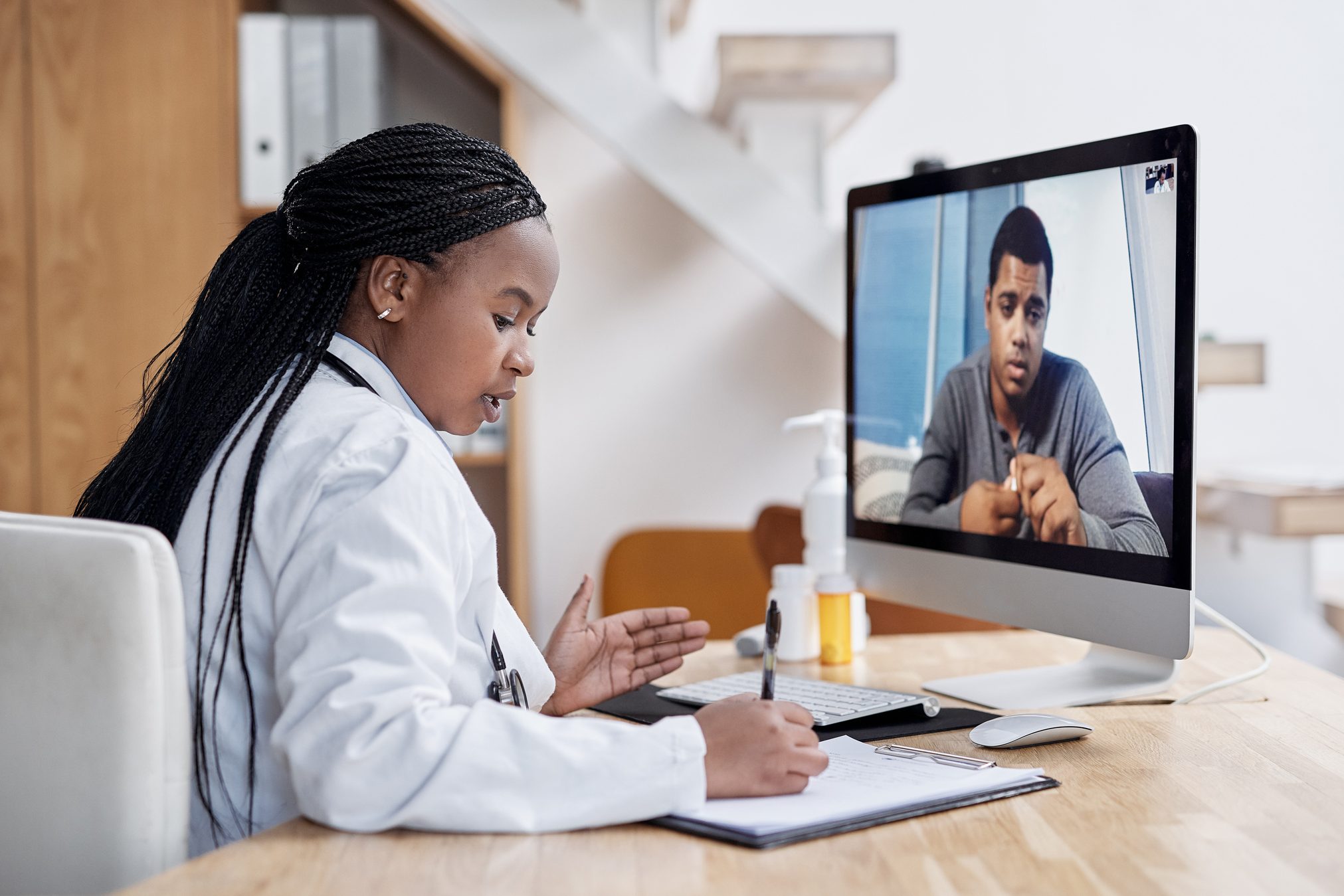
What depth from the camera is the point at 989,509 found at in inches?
49.2

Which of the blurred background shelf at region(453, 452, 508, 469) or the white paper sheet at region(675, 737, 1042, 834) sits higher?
the blurred background shelf at region(453, 452, 508, 469)

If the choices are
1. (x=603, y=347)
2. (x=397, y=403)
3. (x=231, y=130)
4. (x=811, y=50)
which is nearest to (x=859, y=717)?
(x=397, y=403)

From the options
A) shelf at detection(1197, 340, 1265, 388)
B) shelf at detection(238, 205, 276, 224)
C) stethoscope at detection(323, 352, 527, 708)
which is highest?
shelf at detection(238, 205, 276, 224)

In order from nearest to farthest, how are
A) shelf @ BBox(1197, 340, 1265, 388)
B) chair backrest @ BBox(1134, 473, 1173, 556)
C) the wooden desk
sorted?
the wooden desk → chair backrest @ BBox(1134, 473, 1173, 556) → shelf @ BBox(1197, 340, 1265, 388)

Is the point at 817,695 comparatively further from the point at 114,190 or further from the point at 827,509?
the point at 114,190

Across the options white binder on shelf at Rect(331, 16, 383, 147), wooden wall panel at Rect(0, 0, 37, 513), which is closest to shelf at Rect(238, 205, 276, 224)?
white binder on shelf at Rect(331, 16, 383, 147)

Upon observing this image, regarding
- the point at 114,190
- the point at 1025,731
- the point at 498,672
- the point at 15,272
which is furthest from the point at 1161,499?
the point at 15,272

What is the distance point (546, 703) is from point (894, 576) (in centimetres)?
48

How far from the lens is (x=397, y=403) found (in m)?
0.97

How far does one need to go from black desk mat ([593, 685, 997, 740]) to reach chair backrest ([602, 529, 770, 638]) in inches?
45.9

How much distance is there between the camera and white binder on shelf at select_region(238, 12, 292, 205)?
231 centimetres

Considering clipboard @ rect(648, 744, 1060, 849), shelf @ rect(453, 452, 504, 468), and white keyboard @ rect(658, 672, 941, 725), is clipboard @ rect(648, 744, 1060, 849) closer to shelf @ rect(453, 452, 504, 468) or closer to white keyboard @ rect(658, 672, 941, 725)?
white keyboard @ rect(658, 672, 941, 725)

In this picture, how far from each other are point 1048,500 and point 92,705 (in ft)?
2.86

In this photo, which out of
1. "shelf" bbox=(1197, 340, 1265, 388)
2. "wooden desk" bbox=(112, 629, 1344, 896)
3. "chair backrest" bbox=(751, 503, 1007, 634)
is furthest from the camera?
"shelf" bbox=(1197, 340, 1265, 388)
